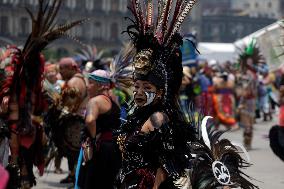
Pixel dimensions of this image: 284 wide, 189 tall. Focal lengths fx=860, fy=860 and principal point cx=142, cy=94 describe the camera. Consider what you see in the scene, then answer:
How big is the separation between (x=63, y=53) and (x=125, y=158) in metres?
76.4

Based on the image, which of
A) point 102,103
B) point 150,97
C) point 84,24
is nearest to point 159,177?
point 150,97

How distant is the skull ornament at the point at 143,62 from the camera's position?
18.9 feet

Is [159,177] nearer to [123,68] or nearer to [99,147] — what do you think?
[99,147]

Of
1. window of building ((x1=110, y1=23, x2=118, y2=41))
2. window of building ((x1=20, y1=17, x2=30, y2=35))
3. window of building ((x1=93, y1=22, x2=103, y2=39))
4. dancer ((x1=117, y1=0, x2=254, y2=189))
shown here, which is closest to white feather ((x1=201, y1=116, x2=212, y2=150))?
dancer ((x1=117, y1=0, x2=254, y2=189))

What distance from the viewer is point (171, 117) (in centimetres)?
578

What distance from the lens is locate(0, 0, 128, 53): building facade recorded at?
8206 centimetres

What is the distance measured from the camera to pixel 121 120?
6504mm

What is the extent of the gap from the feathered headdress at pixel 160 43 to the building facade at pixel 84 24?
71.5m

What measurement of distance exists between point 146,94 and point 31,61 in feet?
10.1

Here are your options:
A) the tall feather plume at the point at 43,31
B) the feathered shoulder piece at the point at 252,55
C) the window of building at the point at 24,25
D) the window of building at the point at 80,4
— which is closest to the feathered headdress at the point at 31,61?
the tall feather plume at the point at 43,31

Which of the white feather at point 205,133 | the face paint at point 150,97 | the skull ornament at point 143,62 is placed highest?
the skull ornament at point 143,62

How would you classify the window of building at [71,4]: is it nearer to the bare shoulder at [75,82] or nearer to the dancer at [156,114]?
the bare shoulder at [75,82]

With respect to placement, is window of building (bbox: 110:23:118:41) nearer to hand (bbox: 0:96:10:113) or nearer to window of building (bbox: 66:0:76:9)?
window of building (bbox: 66:0:76:9)

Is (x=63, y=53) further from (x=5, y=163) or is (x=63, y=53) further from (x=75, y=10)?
(x=5, y=163)
